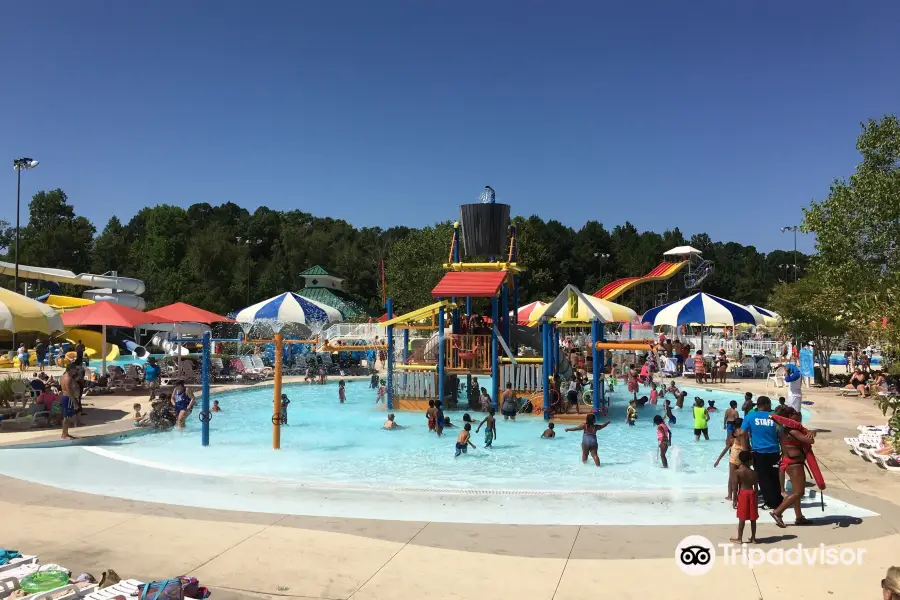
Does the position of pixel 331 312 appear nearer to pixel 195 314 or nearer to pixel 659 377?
pixel 195 314

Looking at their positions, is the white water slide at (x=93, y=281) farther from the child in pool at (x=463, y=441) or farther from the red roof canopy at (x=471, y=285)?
the child in pool at (x=463, y=441)

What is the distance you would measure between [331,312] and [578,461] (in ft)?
90.2

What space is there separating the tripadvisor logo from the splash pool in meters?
1.29

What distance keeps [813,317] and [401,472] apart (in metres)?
18.1

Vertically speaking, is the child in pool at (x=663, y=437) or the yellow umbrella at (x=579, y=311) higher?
the yellow umbrella at (x=579, y=311)

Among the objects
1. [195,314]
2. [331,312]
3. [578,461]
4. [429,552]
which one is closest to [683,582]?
[429,552]

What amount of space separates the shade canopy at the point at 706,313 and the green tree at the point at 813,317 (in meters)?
3.31

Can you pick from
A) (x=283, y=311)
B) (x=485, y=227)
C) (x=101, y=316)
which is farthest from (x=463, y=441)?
(x=283, y=311)

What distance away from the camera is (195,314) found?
24891 millimetres

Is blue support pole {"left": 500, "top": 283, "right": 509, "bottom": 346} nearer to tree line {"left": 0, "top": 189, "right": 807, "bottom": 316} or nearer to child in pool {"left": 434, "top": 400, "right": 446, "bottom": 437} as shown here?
child in pool {"left": 434, "top": 400, "right": 446, "bottom": 437}

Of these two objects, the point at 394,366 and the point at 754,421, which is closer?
the point at 754,421

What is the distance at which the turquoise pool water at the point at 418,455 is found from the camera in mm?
11422

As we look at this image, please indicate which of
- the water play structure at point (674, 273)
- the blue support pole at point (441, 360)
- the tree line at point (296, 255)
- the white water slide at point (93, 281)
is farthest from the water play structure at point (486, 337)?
the water play structure at point (674, 273)

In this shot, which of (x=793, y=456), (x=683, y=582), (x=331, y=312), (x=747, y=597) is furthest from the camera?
(x=331, y=312)
